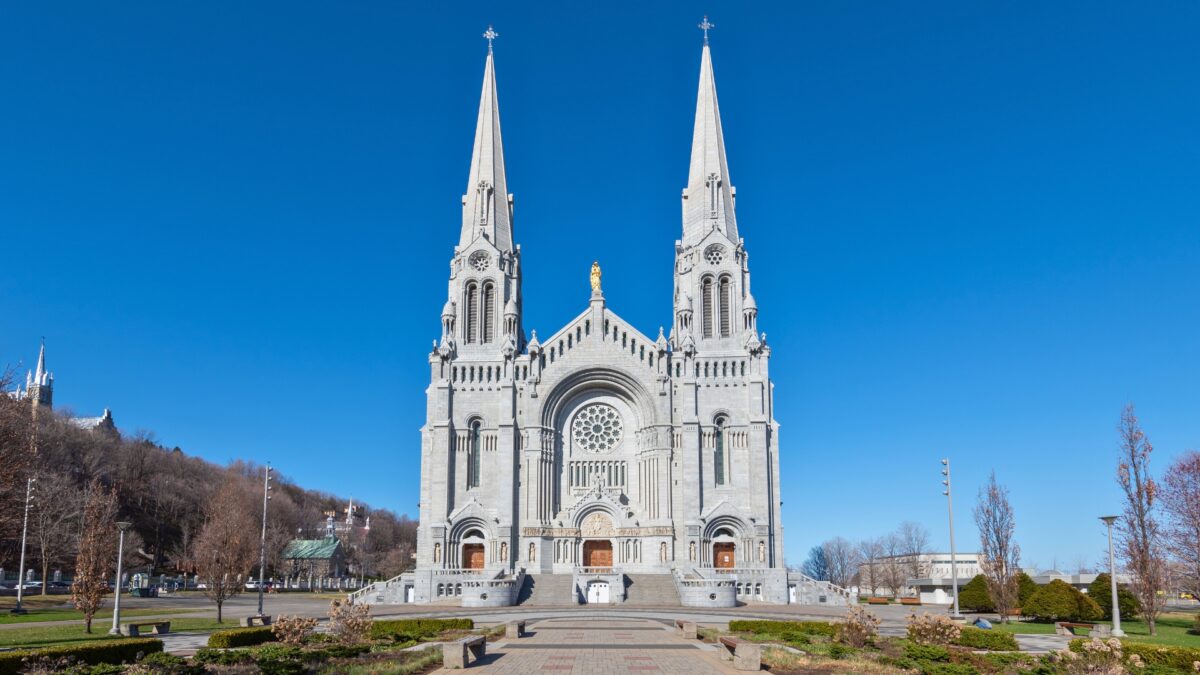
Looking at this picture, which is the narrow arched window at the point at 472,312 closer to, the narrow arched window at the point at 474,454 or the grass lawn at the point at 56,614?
the narrow arched window at the point at 474,454

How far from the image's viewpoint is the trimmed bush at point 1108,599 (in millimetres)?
51628

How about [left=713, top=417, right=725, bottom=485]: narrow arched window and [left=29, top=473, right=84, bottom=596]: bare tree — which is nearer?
[left=29, top=473, right=84, bottom=596]: bare tree

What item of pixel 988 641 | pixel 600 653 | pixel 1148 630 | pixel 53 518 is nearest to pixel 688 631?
pixel 600 653

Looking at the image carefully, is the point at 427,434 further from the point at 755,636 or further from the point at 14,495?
the point at 755,636

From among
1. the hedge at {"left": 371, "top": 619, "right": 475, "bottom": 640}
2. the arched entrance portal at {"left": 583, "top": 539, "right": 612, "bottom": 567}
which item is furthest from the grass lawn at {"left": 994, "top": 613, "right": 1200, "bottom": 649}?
the arched entrance portal at {"left": 583, "top": 539, "right": 612, "bottom": 567}

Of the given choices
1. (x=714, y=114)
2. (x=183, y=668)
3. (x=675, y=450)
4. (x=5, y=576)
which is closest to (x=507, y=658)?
(x=183, y=668)

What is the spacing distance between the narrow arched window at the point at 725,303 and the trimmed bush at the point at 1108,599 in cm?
2964

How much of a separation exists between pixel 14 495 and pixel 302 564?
8226 cm

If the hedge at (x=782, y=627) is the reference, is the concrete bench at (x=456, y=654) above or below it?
above

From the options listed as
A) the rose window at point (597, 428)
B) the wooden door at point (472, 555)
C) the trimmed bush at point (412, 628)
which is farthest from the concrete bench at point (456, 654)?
the rose window at point (597, 428)

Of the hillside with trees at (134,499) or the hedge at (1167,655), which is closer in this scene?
the hedge at (1167,655)

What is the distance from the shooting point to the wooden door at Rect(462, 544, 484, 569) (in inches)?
2734

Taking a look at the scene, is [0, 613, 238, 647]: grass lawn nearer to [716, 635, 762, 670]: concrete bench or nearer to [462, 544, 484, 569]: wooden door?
[716, 635, 762, 670]: concrete bench

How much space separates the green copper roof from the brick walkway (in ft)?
277
